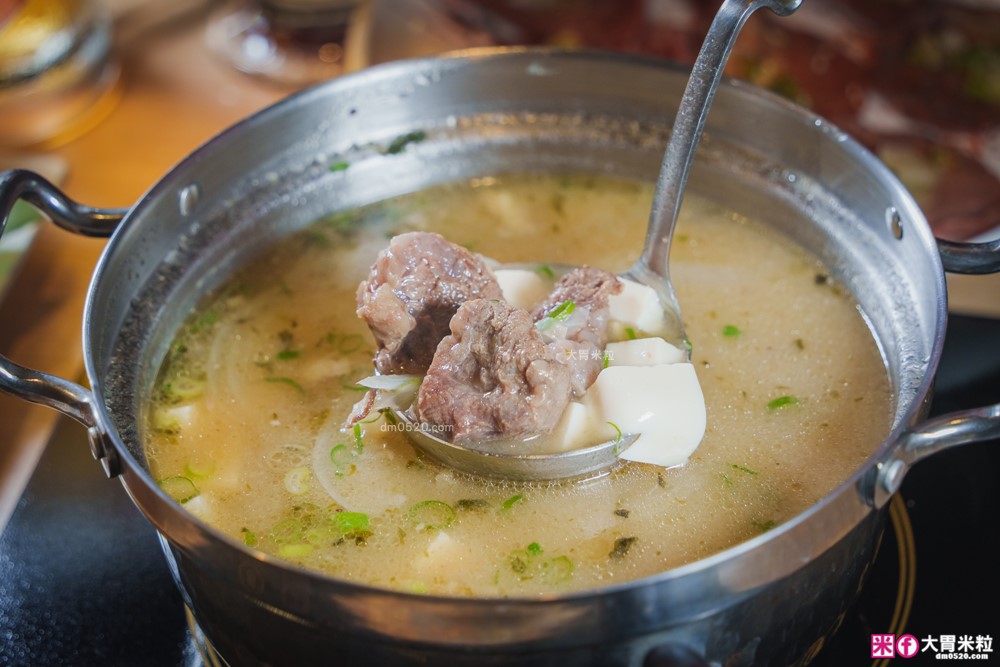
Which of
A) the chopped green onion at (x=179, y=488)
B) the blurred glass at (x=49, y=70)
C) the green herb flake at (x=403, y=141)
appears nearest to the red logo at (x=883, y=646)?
the chopped green onion at (x=179, y=488)

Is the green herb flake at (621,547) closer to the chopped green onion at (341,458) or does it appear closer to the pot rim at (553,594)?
the pot rim at (553,594)

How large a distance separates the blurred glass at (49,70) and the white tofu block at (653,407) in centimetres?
244

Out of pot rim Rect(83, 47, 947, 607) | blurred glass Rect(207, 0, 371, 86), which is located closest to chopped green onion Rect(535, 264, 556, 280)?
pot rim Rect(83, 47, 947, 607)

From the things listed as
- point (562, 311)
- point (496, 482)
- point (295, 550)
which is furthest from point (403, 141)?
point (295, 550)

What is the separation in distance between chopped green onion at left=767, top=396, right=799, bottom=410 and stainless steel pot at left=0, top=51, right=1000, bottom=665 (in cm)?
20

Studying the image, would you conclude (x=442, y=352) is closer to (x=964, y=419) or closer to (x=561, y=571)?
(x=561, y=571)

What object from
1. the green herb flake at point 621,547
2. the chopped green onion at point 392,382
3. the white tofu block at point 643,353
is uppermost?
the white tofu block at point 643,353

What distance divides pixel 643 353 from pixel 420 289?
0.46 meters

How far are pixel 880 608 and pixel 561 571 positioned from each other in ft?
2.48

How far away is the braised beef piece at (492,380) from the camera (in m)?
1.78

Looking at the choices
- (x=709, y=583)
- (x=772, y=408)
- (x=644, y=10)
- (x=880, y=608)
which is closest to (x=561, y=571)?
(x=709, y=583)

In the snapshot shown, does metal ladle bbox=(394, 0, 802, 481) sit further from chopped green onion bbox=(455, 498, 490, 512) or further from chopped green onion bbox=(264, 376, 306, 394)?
chopped green onion bbox=(264, 376, 306, 394)

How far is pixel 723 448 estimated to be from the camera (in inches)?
76.4

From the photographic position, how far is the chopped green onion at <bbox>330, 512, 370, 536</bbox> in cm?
181
